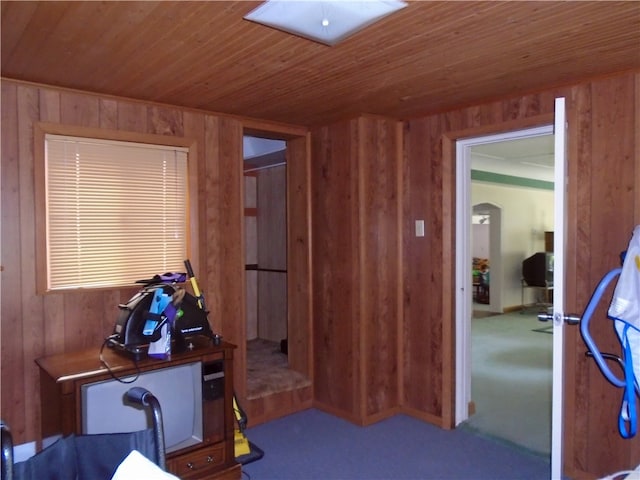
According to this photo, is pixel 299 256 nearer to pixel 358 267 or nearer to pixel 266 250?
pixel 358 267

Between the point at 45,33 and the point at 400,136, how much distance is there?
2398mm

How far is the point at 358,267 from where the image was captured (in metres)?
3.47

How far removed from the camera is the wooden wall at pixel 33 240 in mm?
2613

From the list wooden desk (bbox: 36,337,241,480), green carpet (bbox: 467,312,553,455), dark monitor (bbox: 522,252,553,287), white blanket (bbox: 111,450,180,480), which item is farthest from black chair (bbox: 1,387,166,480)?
dark monitor (bbox: 522,252,553,287)

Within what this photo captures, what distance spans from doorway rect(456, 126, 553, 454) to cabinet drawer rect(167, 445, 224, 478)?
5.65ft

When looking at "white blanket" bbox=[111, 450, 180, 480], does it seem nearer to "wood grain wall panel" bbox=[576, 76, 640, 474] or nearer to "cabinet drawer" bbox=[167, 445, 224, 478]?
"cabinet drawer" bbox=[167, 445, 224, 478]

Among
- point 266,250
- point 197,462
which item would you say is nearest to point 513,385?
point 266,250

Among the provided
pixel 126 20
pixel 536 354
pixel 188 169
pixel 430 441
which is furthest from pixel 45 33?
pixel 536 354

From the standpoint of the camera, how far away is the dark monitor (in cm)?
849

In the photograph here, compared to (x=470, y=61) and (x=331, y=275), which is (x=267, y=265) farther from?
(x=470, y=61)

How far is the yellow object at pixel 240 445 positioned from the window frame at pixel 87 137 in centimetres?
112

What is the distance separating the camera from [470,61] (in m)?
2.38

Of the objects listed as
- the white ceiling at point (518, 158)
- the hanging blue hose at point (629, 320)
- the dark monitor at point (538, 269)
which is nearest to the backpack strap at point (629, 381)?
the hanging blue hose at point (629, 320)

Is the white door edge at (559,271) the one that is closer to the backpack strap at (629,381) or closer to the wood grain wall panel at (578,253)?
the backpack strap at (629,381)
